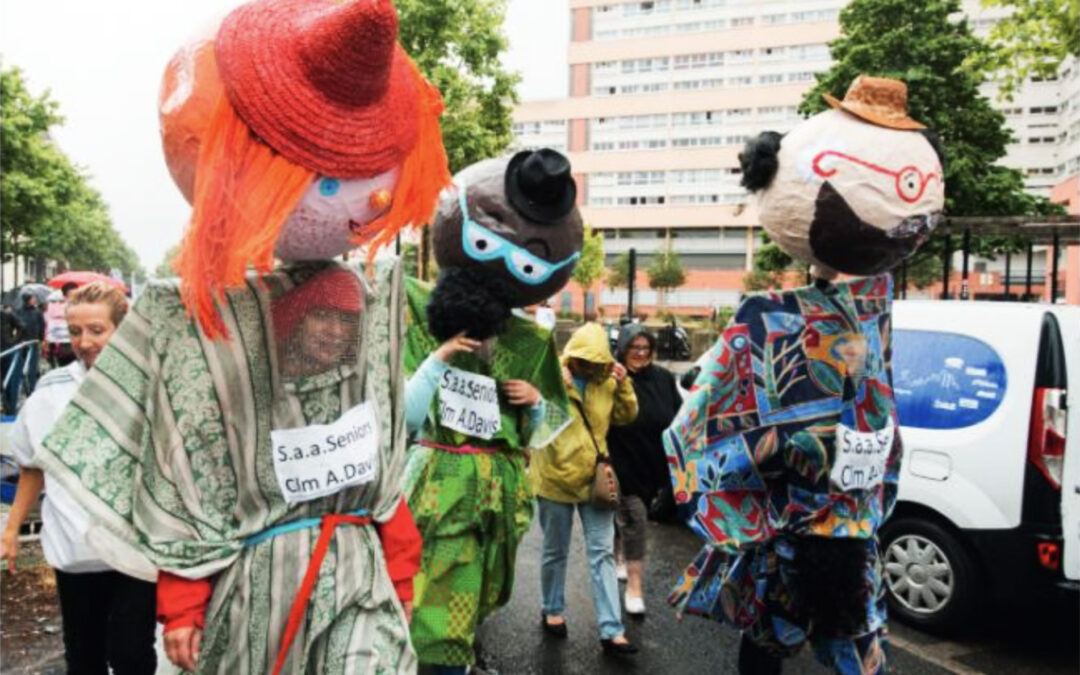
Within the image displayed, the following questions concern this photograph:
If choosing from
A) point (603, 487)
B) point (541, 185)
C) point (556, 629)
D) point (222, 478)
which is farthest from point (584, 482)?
point (222, 478)

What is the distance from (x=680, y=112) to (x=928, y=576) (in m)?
53.7

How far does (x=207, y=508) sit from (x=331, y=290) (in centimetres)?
57

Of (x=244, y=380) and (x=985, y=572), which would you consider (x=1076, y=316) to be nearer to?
(x=985, y=572)

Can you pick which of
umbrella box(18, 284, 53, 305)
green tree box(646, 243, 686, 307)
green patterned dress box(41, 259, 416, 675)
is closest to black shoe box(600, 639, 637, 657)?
green patterned dress box(41, 259, 416, 675)

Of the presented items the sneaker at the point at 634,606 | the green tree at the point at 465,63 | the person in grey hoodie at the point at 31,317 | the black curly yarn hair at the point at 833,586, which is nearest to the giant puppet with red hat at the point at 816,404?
the black curly yarn hair at the point at 833,586

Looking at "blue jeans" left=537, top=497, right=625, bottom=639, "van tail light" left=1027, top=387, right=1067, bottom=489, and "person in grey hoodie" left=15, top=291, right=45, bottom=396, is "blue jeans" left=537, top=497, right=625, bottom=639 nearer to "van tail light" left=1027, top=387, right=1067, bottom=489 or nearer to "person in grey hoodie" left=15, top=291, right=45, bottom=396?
"van tail light" left=1027, top=387, right=1067, bottom=489

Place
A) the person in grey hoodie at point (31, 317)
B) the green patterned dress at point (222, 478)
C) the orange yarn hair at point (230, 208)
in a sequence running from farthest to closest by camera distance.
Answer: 1. the person in grey hoodie at point (31, 317)
2. the green patterned dress at point (222, 478)
3. the orange yarn hair at point (230, 208)

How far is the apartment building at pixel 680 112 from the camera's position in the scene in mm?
53000

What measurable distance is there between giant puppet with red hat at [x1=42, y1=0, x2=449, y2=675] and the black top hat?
0.93m

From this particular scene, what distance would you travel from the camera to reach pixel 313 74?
1.76 m

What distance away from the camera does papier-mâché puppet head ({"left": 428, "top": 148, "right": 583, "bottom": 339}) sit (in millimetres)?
2936

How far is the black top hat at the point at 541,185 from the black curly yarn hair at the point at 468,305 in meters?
0.29

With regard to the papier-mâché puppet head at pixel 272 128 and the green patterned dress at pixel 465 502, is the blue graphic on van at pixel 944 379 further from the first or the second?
the papier-mâché puppet head at pixel 272 128

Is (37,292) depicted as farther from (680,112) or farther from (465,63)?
(680,112)
